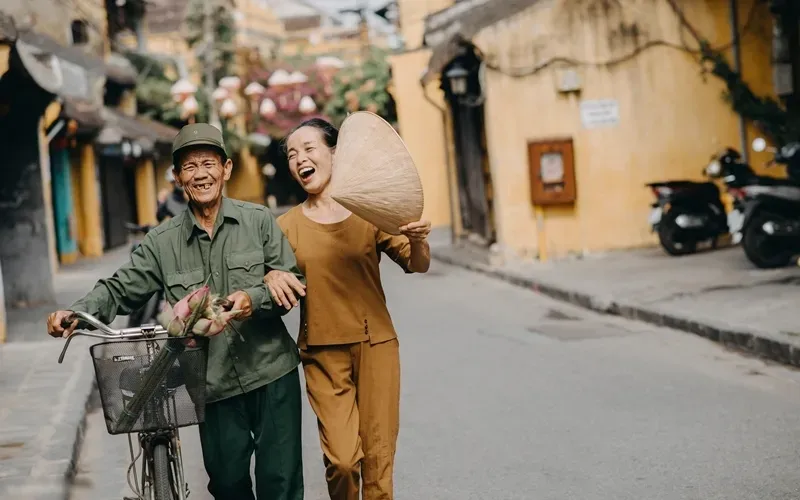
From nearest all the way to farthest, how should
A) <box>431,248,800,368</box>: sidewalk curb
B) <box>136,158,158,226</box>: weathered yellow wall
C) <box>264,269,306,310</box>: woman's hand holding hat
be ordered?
<box>264,269,306,310</box>: woman's hand holding hat < <box>431,248,800,368</box>: sidewalk curb < <box>136,158,158,226</box>: weathered yellow wall

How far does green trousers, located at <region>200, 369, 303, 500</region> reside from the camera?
13.5 ft

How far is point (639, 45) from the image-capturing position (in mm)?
18047

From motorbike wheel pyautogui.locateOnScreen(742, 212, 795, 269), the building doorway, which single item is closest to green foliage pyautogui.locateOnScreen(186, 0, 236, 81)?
the building doorway

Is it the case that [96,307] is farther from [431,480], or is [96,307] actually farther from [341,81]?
[341,81]

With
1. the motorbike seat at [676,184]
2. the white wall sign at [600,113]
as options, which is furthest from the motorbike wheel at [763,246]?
the white wall sign at [600,113]

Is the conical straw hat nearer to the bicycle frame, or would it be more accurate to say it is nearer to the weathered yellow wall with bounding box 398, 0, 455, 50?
the bicycle frame

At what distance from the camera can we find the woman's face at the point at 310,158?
14.4 ft

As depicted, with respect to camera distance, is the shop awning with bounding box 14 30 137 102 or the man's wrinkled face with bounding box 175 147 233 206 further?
the shop awning with bounding box 14 30 137 102

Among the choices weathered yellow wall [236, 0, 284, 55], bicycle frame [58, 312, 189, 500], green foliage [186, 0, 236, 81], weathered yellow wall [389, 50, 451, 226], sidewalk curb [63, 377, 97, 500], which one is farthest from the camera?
weathered yellow wall [236, 0, 284, 55]

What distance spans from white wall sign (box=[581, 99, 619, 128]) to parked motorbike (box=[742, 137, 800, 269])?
4977mm

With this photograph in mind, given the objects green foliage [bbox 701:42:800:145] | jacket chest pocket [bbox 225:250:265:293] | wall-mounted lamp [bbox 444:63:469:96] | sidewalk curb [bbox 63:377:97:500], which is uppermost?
wall-mounted lamp [bbox 444:63:469:96]

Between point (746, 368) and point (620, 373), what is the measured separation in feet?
3.10

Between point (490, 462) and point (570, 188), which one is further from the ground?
point (570, 188)

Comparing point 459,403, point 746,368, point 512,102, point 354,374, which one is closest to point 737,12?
point 512,102
